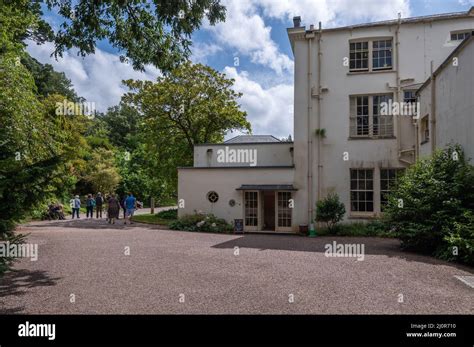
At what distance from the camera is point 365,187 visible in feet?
55.5

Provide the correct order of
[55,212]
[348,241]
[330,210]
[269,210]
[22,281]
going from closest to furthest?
1. [22,281]
2. [348,241]
3. [330,210]
4. [269,210]
5. [55,212]

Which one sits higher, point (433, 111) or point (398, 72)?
point (398, 72)

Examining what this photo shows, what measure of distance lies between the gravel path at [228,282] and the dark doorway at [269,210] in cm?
737

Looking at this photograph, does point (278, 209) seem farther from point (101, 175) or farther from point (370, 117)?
point (101, 175)

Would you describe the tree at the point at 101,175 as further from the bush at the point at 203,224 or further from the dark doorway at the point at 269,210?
the dark doorway at the point at 269,210

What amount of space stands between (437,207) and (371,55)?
9.73m

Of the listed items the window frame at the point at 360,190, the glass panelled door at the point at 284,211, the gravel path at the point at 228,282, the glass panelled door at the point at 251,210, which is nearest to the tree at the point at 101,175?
the glass panelled door at the point at 251,210

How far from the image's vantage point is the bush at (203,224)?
1723 cm

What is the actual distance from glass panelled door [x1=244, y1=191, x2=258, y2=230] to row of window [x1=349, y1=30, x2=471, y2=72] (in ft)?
26.4

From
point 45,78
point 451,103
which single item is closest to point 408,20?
point 451,103

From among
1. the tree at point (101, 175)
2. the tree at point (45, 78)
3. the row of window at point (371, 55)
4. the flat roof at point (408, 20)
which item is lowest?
the tree at point (101, 175)

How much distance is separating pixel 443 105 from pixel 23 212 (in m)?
13.2

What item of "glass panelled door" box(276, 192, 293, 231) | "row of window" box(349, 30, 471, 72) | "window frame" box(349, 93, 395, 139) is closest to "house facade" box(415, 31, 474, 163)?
"window frame" box(349, 93, 395, 139)
